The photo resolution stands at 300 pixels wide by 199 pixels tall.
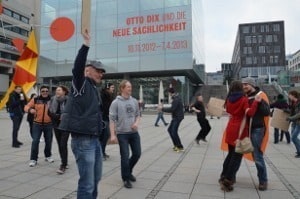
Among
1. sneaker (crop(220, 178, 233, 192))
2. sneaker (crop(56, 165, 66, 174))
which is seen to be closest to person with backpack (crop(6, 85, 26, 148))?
sneaker (crop(56, 165, 66, 174))

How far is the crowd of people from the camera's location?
357 cm

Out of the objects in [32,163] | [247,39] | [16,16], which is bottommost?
[32,163]

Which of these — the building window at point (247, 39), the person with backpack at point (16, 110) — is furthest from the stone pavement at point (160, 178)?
the building window at point (247, 39)

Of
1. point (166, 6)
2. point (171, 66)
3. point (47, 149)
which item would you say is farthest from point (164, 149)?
point (166, 6)

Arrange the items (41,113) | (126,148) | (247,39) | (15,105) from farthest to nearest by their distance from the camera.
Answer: (247,39) → (15,105) → (41,113) → (126,148)

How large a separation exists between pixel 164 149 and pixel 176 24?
27.7m

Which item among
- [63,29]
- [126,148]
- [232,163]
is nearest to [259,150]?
[232,163]

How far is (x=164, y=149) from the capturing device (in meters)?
9.98

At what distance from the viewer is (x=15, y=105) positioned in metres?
10.4

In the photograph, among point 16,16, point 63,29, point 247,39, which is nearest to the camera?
point 63,29

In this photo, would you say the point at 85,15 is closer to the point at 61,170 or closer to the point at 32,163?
the point at 61,170

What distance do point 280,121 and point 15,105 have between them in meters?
8.25

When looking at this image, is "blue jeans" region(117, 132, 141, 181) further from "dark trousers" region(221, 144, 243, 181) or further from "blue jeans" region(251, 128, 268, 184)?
"blue jeans" region(251, 128, 268, 184)

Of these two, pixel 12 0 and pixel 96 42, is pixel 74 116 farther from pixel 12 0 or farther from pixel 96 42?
pixel 12 0
